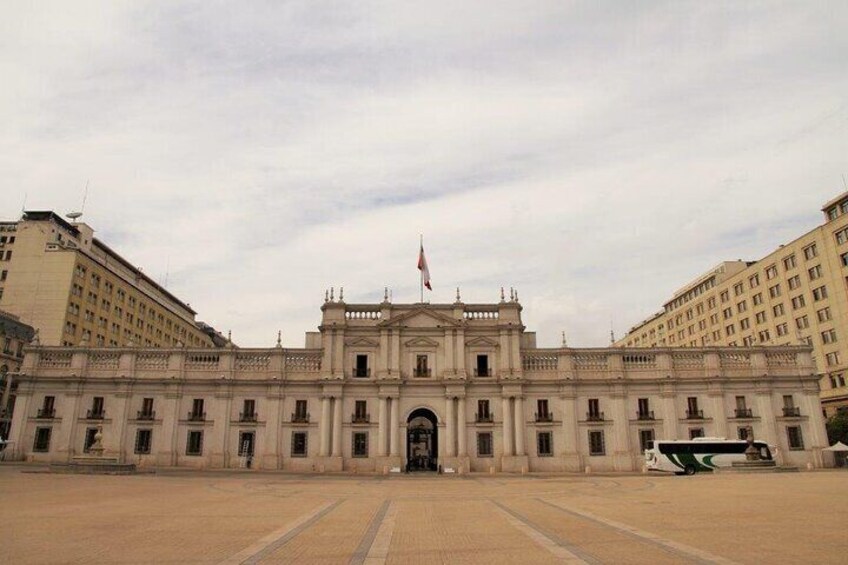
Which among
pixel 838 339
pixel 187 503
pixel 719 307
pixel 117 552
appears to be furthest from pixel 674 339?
pixel 117 552

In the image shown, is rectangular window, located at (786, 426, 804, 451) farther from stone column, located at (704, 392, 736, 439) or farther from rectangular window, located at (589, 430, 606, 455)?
rectangular window, located at (589, 430, 606, 455)

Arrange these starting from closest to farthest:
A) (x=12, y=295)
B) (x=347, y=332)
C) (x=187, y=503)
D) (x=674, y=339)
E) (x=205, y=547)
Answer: (x=205, y=547) → (x=187, y=503) → (x=347, y=332) → (x=12, y=295) → (x=674, y=339)

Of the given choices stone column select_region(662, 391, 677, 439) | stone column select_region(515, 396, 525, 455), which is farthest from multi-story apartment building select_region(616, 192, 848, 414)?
stone column select_region(515, 396, 525, 455)

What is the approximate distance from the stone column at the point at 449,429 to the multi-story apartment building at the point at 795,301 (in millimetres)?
41791

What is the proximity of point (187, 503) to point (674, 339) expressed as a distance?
340 feet

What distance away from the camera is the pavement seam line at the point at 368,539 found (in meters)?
12.4

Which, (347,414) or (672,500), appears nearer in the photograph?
(672,500)

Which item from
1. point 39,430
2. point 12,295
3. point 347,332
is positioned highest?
point 12,295

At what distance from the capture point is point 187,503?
22984 mm

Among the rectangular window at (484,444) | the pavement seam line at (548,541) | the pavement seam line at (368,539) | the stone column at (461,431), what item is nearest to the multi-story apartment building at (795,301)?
the rectangular window at (484,444)

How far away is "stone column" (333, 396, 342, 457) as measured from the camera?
55.4 meters

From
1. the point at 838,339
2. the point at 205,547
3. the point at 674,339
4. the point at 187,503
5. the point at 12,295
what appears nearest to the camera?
the point at 205,547

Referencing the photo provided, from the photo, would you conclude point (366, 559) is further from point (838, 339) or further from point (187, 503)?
point (838, 339)

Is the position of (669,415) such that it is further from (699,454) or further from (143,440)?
(143,440)
